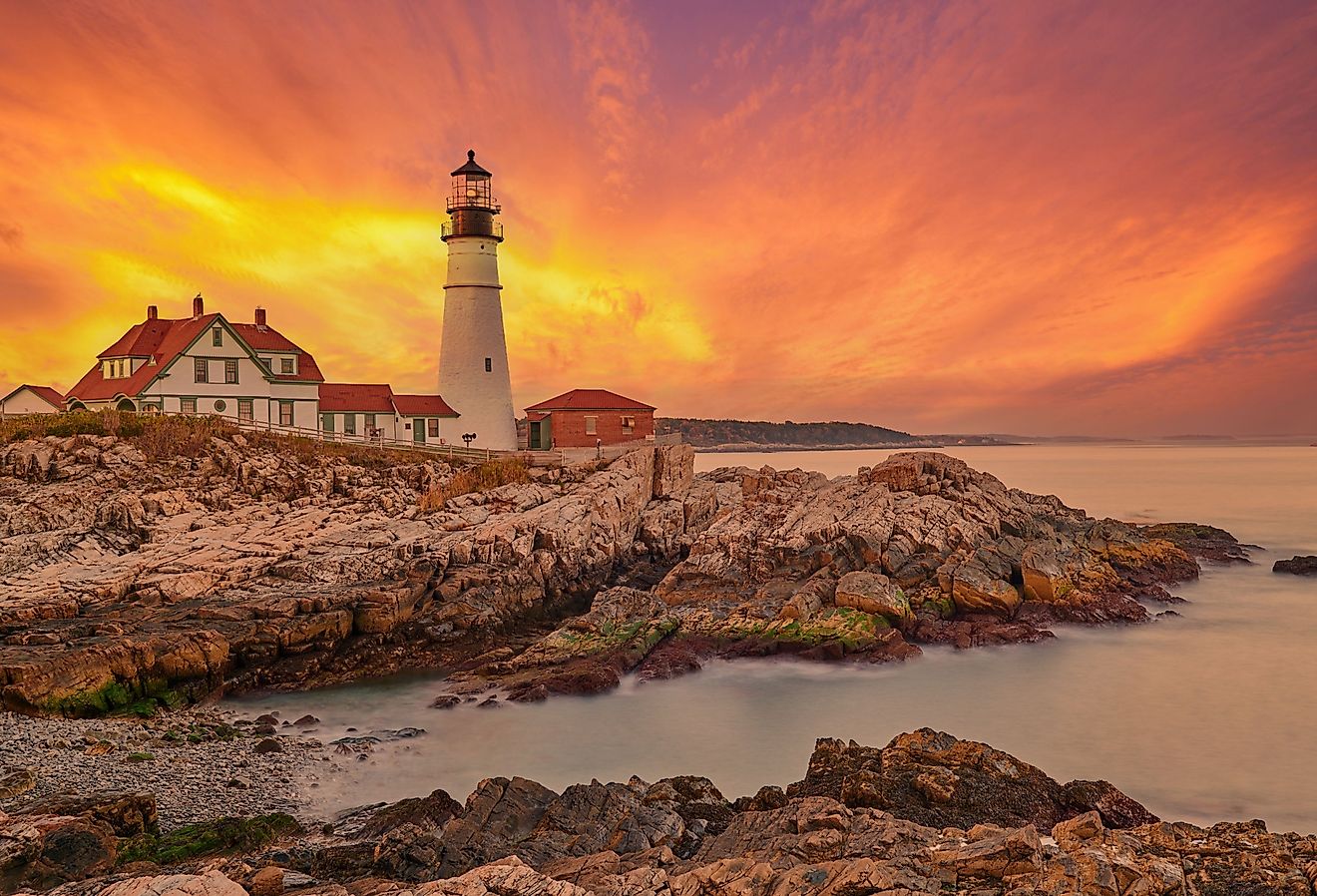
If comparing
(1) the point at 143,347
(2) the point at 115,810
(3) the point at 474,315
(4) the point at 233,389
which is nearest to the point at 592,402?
(3) the point at 474,315

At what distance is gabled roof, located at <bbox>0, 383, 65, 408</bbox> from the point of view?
33.9 m

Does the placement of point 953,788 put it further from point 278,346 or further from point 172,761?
point 278,346

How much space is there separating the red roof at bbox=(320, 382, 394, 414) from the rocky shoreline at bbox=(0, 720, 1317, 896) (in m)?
25.3

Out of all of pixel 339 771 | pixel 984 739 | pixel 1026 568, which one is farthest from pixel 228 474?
pixel 1026 568

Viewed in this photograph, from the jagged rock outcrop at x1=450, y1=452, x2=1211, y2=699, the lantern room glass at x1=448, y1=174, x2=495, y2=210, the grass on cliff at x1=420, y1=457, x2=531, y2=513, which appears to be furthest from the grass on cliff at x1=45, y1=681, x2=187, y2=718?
the lantern room glass at x1=448, y1=174, x2=495, y2=210

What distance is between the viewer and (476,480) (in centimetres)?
2723

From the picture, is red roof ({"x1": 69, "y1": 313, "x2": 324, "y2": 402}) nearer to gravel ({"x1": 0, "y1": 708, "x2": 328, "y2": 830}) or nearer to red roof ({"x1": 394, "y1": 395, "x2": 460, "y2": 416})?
red roof ({"x1": 394, "y1": 395, "x2": 460, "y2": 416})

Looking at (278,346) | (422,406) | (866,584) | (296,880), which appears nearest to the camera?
(296,880)

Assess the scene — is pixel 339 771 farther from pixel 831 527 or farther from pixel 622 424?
pixel 622 424

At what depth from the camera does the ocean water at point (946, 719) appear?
41.4ft

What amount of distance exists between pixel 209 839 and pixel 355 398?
91.8 ft

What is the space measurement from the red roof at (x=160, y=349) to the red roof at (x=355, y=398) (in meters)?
1.08

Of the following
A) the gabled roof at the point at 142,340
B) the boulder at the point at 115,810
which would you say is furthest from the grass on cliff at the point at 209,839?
the gabled roof at the point at 142,340

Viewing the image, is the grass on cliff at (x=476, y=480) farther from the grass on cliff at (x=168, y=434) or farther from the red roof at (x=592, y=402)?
the red roof at (x=592, y=402)
